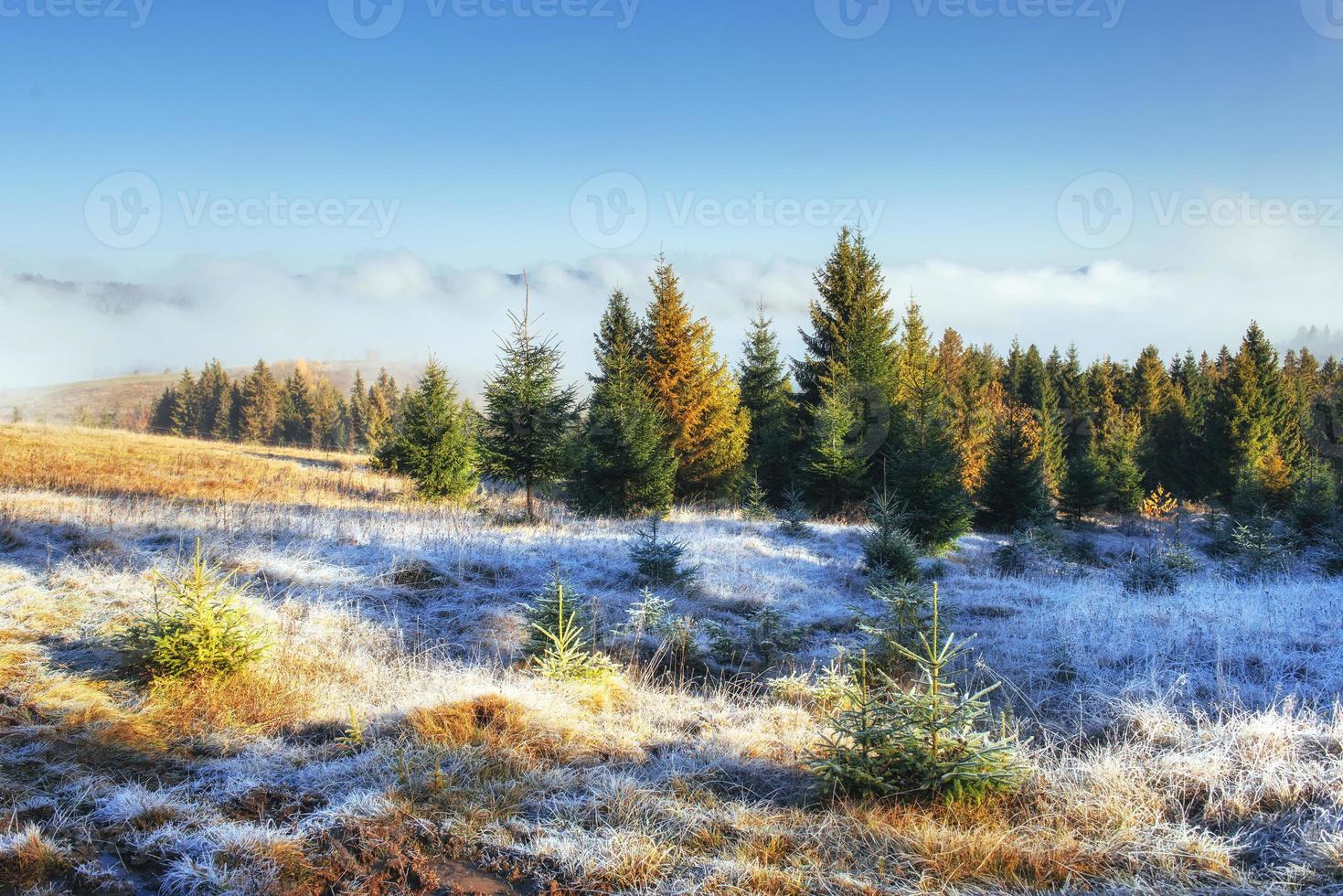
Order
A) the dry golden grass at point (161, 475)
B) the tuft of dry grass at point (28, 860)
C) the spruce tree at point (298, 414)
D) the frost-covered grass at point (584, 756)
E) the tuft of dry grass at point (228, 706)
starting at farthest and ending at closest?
the spruce tree at point (298, 414), the dry golden grass at point (161, 475), the tuft of dry grass at point (228, 706), the frost-covered grass at point (584, 756), the tuft of dry grass at point (28, 860)

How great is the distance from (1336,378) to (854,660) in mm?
73807

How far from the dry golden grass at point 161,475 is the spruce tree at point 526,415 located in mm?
3424

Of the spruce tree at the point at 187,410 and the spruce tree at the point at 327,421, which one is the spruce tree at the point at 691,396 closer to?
the spruce tree at the point at 327,421

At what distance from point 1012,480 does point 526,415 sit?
16577 millimetres

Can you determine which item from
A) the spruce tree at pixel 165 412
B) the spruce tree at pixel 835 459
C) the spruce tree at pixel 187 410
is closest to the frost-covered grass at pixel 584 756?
the spruce tree at pixel 835 459

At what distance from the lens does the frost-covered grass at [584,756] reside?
3.12 meters

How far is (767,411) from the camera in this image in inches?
1120

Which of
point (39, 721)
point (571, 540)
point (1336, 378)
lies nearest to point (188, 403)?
point (571, 540)

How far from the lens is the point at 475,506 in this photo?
1664cm

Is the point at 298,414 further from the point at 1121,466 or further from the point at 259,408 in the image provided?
the point at 1121,466

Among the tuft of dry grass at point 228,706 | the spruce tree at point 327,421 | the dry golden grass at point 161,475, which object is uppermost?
the spruce tree at point 327,421

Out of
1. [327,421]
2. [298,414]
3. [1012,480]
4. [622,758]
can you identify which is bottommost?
[622,758]

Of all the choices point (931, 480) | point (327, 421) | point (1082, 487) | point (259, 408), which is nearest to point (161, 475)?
point (931, 480)

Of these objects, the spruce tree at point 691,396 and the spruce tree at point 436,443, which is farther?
the spruce tree at point 691,396
